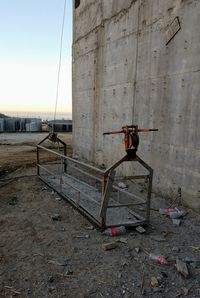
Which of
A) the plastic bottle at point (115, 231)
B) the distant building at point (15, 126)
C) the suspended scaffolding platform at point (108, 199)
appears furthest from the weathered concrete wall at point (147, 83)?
the distant building at point (15, 126)

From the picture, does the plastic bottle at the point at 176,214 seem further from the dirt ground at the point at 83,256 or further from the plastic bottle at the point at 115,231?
the plastic bottle at the point at 115,231

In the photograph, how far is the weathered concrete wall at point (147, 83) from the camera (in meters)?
5.43

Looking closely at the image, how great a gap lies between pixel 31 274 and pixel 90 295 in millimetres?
816

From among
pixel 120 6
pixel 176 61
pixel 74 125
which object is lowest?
pixel 74 125

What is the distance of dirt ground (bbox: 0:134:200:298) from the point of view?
309cm

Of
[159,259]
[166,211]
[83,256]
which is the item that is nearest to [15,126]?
[166,211]

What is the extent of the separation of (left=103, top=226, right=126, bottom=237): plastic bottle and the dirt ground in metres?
0.08

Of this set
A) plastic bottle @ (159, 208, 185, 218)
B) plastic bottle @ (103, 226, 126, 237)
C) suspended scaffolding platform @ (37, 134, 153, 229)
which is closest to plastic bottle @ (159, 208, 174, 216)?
plastic bottle @ (159, 208, 185, 218)

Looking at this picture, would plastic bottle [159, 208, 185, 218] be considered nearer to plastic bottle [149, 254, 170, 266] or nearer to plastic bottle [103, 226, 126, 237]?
plastic bottle [103, 226, 126, 237]

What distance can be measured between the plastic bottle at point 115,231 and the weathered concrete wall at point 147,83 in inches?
70.5

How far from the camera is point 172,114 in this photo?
5898 millimetres

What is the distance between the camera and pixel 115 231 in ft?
14.5

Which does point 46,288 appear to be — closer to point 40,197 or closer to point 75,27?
point 40,197

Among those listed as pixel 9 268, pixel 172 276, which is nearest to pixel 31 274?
pixel 9 268
